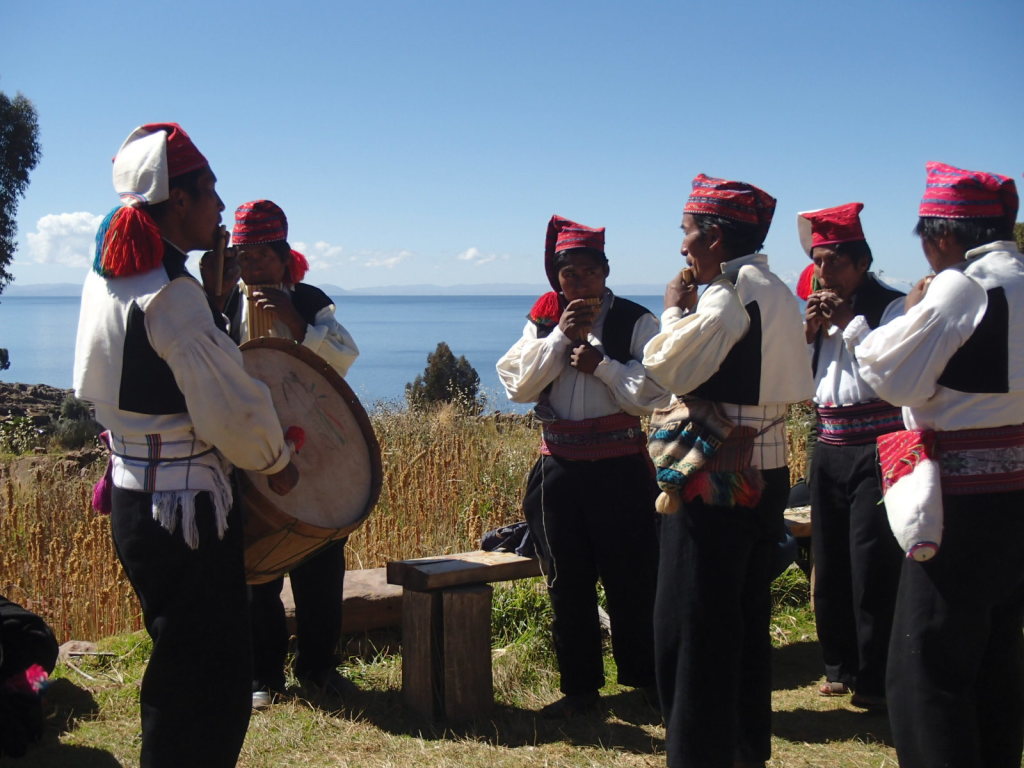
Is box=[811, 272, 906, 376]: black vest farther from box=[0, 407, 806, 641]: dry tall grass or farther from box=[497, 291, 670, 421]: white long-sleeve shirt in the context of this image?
box=[0, 407, 806, 641]: dry tall grass

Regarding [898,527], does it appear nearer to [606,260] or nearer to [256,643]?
[606,260]

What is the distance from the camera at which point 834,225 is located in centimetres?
428

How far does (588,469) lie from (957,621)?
1797 mm

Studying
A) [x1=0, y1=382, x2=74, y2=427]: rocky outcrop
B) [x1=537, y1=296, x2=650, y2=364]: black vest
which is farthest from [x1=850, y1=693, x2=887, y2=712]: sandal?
[x1=0, y1=382, x2=74, y2=427]: rocky outcrop

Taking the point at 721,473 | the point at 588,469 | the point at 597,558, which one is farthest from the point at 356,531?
the point at 721,473

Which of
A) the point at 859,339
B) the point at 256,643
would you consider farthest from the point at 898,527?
the point at 256,643

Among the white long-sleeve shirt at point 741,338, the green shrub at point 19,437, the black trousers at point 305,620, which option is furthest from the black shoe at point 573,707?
the green shrub at point 19,437

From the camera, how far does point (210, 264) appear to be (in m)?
3.24

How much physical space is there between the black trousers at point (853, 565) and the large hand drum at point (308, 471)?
6.63 feet

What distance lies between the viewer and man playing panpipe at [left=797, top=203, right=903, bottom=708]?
4223 millimetres

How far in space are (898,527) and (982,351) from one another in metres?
0.53

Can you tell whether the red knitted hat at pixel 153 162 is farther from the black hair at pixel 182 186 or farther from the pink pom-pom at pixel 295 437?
the pink pom-pom at pixel 295 437

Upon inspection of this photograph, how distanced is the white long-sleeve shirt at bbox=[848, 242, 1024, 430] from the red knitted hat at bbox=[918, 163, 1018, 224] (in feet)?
0.42

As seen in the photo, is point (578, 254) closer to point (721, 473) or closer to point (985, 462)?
point (721, 473)
